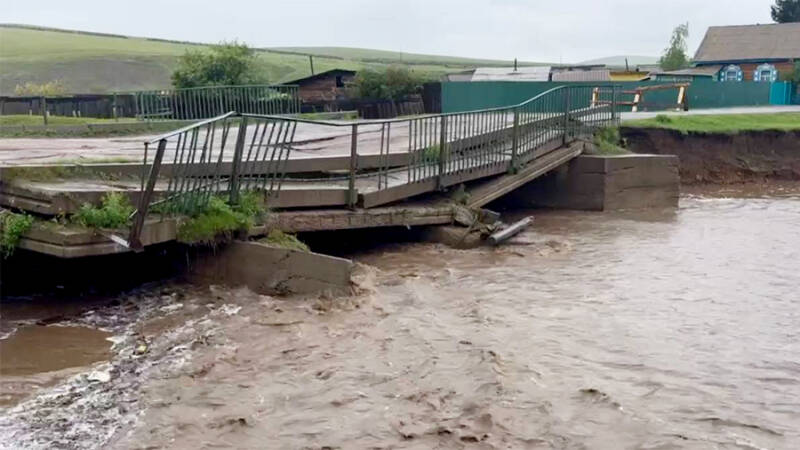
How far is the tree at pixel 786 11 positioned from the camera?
2447 inches

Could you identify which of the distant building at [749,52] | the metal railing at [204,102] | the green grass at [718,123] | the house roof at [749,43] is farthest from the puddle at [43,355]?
the house roof at [749,43]

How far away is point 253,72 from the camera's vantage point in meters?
31.5

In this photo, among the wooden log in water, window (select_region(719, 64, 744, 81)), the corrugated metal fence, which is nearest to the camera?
the wooden log in water

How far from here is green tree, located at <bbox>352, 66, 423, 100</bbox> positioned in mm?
30828

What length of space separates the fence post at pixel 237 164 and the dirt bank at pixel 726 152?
1290 centimetres

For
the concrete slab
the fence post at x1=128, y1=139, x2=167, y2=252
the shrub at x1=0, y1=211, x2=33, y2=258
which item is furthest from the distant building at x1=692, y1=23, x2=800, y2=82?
the shrub at x1=0, y1=211, x2=33, y2=258

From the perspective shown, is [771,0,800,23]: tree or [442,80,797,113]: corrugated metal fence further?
[771,0,800,23]: tree

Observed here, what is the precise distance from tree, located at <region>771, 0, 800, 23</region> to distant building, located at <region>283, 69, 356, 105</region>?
41.4m

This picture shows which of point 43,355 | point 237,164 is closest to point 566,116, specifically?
point 237,164

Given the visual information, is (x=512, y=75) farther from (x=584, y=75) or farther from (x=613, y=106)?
(x=613, y=106)

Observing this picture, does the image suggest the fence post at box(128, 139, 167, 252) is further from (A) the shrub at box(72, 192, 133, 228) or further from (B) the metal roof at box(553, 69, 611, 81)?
(B) the metal roof at box(553, 69, 611, 81)

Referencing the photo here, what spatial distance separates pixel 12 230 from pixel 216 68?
21803mm

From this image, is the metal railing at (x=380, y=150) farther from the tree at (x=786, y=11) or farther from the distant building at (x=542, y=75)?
the tree at (x=786, y=11)

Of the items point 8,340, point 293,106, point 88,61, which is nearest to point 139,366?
point 8,340
